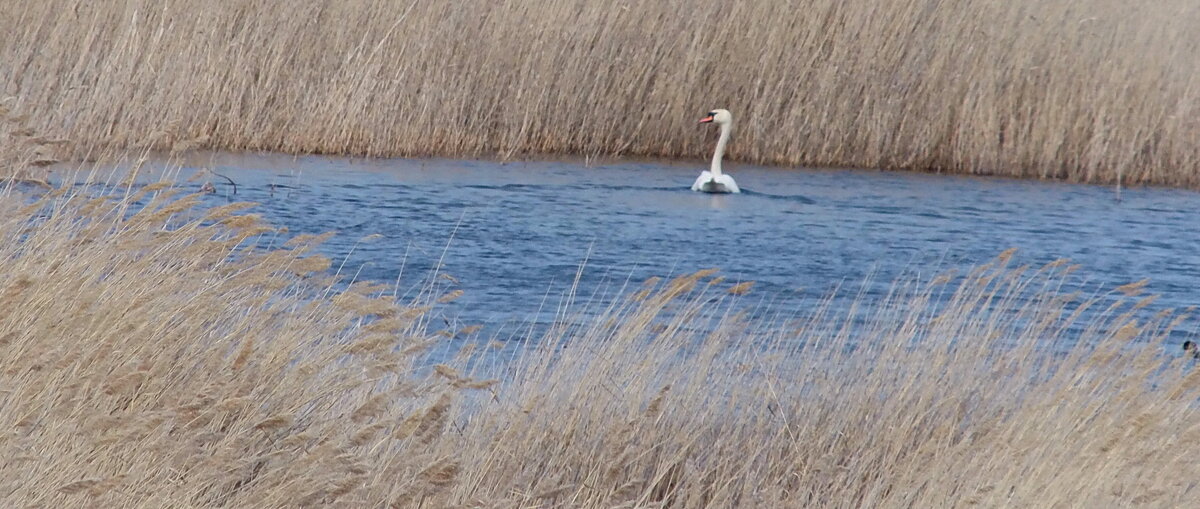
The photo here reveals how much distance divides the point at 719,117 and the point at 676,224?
1997mm

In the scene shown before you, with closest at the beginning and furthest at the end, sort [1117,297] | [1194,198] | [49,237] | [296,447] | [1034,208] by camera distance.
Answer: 1. [296,447]
2. [49,237]
3. [1117,297]
4. [1034,208]
5. [1194,198]

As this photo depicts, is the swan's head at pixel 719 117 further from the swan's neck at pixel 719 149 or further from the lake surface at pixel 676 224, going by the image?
the lake surface at pixel 676 224

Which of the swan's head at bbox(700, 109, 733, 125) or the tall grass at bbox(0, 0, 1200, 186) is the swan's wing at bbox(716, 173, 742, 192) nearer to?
the swan's head at bbox(700, 109, 733, 125)

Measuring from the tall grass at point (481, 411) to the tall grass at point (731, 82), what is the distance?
5.69 meters

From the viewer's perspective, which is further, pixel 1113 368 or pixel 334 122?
pixel 334 122

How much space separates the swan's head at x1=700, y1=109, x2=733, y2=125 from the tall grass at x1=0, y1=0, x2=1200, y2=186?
26.5 inches

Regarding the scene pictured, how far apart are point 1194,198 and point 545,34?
15.1 ft

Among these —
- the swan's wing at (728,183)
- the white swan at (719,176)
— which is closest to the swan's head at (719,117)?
the white swan at (719,176)

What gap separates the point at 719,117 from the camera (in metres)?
10.7

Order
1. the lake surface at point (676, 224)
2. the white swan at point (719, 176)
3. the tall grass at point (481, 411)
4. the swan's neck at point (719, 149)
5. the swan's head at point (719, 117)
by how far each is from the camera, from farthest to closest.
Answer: the swan's head at point (719, 117) < the swan's neck at point (719, 149) < the white swan at point (719, 176) < the lake surface at point (676, 224) < the tall grass at point (481, 411)

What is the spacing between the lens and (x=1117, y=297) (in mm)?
7281

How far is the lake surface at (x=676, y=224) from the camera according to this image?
7.32m

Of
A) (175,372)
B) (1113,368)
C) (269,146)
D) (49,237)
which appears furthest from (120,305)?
(269,146)

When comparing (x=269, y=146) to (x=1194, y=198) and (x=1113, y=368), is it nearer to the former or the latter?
(x=1194, y=198)
